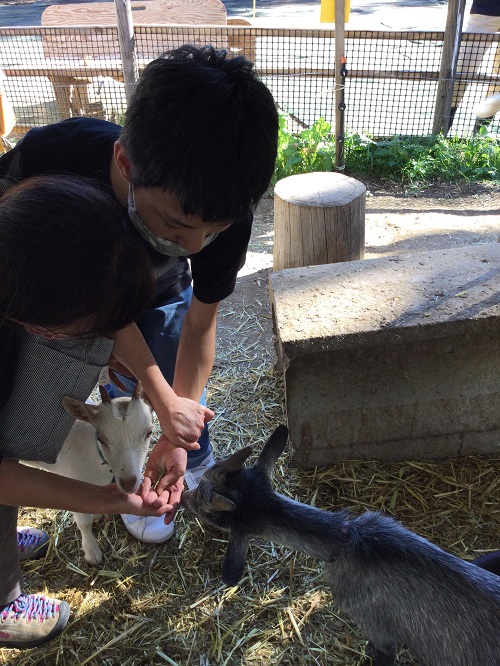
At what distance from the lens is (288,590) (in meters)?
2.34

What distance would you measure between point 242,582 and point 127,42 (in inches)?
212

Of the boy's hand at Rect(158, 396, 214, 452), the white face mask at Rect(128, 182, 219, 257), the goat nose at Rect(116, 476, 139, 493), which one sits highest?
the white face mask at Rect(128, 182, 219, 257)

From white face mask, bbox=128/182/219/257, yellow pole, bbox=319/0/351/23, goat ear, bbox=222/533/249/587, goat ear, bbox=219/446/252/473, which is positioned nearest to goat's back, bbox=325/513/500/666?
goat ear, bbox=222/533/249/587

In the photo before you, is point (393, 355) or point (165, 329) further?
point (393, 355)

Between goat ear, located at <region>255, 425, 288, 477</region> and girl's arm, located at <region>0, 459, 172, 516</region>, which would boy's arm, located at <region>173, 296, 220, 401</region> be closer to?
goat ear, located at <region>255, 425, 288, 477</region>

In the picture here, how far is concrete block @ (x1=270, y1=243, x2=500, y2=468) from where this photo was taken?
246cm

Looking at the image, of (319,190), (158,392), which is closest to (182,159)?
(158,392)

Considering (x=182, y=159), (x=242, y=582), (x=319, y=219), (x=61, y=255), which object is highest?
(x=182, y=159)

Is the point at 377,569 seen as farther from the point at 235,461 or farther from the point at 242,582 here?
the point at 242,582

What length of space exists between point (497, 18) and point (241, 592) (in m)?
7.11

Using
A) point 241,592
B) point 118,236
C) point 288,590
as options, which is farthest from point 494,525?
point 118,236

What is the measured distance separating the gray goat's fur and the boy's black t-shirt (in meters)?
0.63

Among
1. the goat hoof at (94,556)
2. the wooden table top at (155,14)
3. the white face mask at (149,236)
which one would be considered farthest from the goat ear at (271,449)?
the wooden table top at (155,14)

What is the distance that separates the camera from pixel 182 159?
1.41 metres
